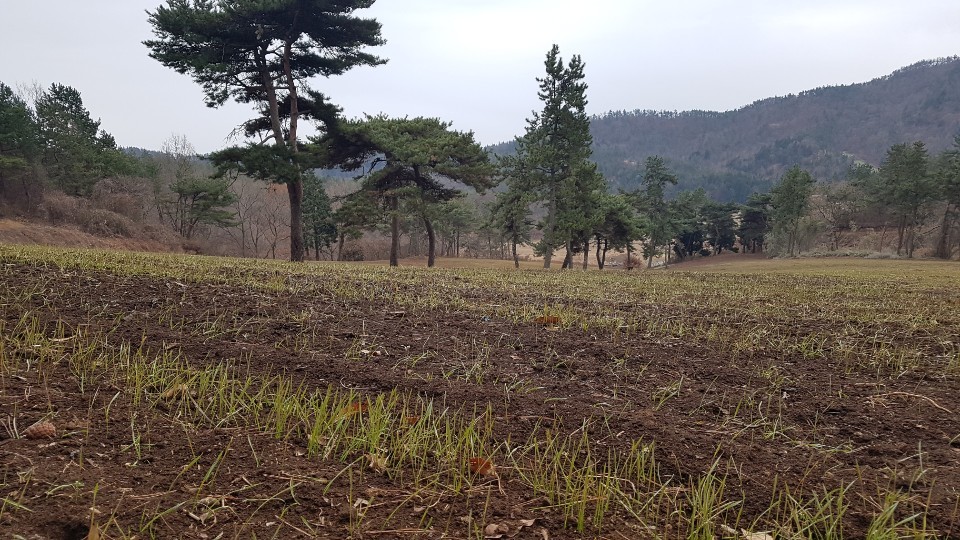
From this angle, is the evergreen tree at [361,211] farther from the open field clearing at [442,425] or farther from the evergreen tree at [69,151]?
the evergreen tree at [69,151]

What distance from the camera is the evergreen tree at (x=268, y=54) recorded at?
15.8 meters

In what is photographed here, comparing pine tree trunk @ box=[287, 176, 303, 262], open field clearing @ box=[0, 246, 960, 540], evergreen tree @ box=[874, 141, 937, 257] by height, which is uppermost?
evergreen tree @ box=[874, 141, 937, 257]

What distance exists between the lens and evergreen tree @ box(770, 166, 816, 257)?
47125mm

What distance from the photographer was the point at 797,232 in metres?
52.3

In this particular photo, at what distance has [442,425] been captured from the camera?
92.7 inches

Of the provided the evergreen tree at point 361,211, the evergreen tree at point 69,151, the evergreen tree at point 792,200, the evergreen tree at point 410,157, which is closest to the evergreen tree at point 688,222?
the evergreen tree at point 792,200

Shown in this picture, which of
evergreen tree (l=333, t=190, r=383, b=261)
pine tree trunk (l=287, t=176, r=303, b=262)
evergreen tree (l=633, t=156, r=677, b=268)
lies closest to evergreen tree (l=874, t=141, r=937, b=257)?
evergreen tree (l=633, t=156, r=677, b=268)

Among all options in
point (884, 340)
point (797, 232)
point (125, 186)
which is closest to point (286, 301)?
point (884, 340)

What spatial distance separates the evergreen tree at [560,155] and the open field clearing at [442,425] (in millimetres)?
22802

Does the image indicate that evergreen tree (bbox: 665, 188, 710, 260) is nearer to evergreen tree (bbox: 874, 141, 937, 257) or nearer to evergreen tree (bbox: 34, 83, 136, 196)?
evergreen tree (bbox: 874, 141, 937, 257)

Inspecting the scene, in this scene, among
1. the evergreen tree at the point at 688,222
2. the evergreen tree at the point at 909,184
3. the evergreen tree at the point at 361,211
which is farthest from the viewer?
the evergreen tree at the point at 688,222

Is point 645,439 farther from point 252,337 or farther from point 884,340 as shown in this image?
→ point 884,340

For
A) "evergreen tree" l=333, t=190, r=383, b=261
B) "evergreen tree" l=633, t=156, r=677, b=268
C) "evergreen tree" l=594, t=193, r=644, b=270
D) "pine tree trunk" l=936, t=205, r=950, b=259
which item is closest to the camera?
"evergreen tree" l=333, t=190, r=383, b=261

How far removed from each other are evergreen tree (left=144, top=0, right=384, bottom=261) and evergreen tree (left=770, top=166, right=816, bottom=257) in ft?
145
